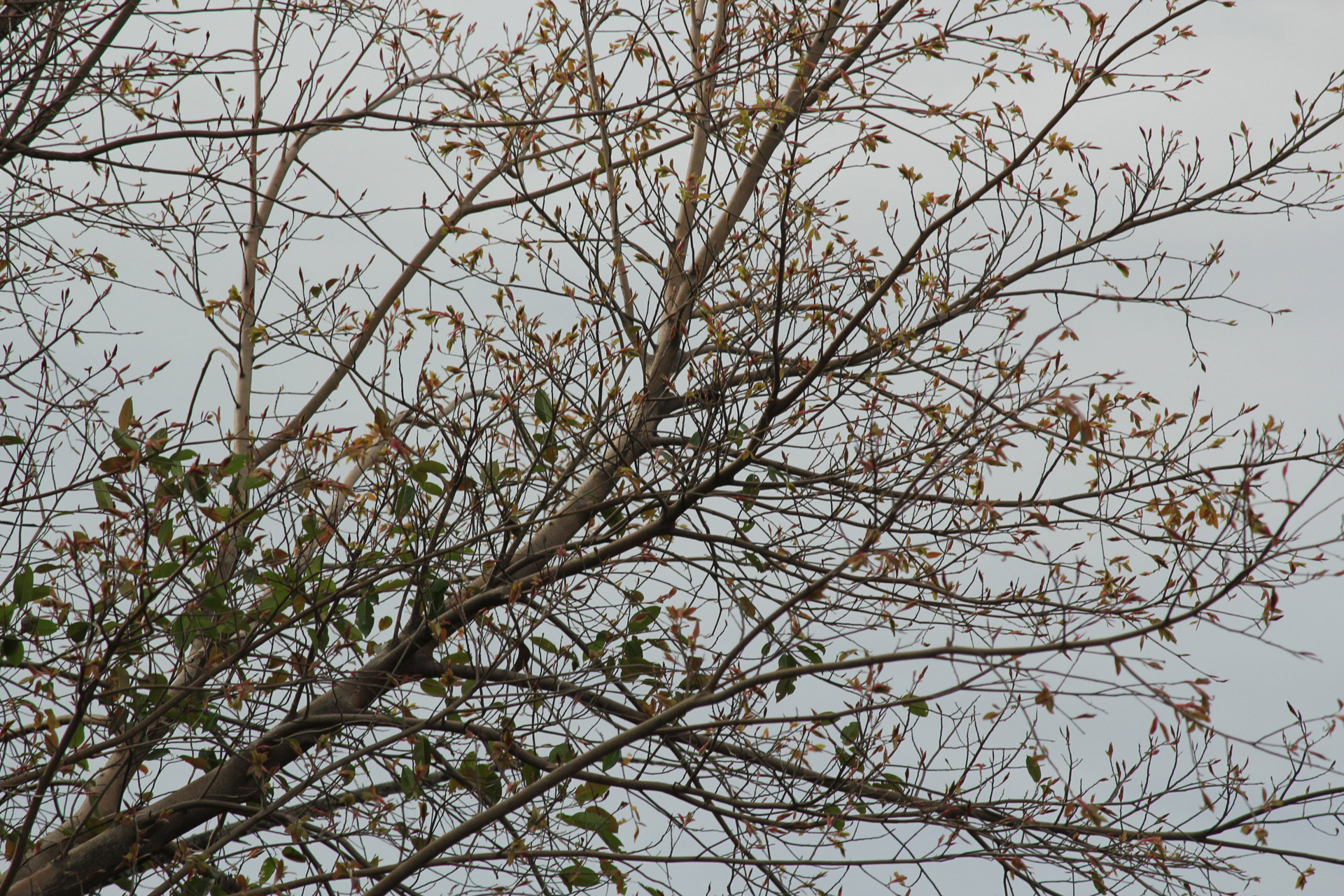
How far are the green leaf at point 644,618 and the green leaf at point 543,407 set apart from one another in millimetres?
970

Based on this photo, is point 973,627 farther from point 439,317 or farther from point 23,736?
point 23,736

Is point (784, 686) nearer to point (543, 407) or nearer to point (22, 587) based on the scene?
point (543, 407)

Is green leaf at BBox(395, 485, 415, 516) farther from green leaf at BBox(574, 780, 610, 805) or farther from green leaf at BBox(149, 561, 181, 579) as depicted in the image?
green leaf at BBox(574, 780, 610, 805)

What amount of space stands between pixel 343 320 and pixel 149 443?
4.61 feet

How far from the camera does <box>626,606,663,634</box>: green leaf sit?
4.88m

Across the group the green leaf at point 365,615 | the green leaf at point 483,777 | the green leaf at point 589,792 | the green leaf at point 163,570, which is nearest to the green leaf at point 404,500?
the green leaf at point 365,615

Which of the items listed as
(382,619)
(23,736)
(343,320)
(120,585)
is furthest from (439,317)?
(23,736)

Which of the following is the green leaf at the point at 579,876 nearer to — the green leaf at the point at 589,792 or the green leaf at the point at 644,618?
the green leaf at the point at 589,792

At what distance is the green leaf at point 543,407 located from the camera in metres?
4.77

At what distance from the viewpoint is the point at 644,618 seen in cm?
489

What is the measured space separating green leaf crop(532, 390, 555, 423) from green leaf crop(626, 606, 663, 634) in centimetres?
97

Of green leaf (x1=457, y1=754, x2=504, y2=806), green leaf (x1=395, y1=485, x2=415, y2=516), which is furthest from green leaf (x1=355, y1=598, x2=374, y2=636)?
green leaf (x1=457, y1=754, x2=504, y2=806)

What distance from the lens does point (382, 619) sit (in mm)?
4973

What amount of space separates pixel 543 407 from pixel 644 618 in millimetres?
1068
